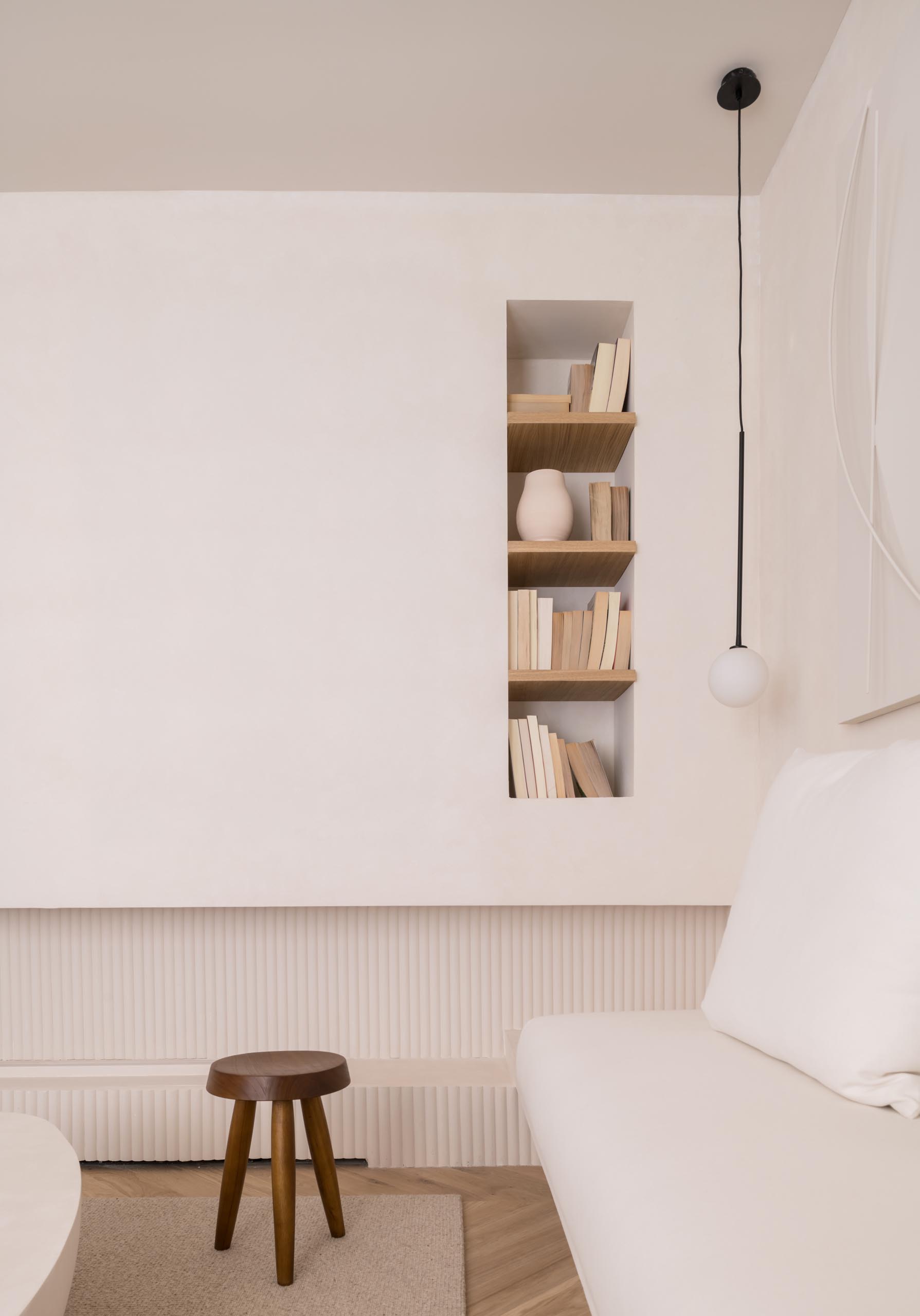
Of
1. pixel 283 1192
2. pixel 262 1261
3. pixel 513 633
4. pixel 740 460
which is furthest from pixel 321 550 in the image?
pixel 262 1261

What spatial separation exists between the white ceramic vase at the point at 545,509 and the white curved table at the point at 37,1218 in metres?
1.77

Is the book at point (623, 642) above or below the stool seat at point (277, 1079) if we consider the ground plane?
above

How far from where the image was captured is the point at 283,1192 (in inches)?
78.2

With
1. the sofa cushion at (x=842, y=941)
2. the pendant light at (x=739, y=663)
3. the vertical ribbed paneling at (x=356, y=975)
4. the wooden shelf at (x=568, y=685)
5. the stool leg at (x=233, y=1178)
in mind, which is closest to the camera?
the sofa cushion at (x=842, y=941)

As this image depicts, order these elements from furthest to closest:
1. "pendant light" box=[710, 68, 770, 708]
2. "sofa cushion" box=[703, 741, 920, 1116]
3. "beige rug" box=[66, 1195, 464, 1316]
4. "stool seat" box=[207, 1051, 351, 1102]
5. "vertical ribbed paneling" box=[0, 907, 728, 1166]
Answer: "vertical ribbed paneling" box=[0, 907, 728, 1166] → "pendant light" box=[710, 68, 770, 708] → "stool seat" box=[207, 1051, 351, 1102] → "beige rug" box=[66, 1195, 464, 1316] → "sofa cushion" box=[703, 741, 920, 1116]

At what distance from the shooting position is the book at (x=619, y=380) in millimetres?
2795

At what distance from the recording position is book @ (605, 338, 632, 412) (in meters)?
2.79

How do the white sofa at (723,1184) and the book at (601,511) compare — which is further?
the book at (601,511)

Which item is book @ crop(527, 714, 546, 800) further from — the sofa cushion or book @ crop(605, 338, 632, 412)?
the sofa cushion

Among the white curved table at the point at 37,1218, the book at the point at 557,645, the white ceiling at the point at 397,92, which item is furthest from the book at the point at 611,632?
the white curved table at the point at 37,1218

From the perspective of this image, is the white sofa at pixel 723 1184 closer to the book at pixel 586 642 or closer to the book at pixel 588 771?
the book at pixel 588 771

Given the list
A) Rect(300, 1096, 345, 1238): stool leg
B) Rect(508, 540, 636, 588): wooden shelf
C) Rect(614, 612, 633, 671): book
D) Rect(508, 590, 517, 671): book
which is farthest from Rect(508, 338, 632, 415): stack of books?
Rect(300, 1096, 345, 1238): stool leg

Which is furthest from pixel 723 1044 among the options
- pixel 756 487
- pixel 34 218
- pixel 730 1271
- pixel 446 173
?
pixel 34 218

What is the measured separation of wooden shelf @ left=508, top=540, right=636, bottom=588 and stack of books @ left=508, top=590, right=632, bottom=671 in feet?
0.31
